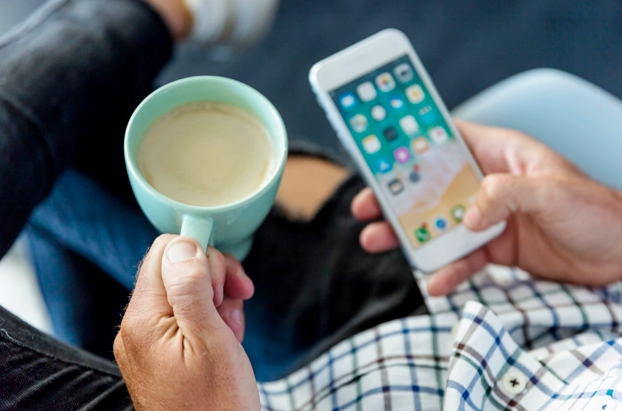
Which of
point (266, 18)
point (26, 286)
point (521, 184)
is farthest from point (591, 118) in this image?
point (26, 286)

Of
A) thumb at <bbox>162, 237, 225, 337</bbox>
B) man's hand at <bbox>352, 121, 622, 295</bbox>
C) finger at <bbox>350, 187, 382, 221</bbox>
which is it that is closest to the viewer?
thumb at <bbox>162, 237, 225, 337</bbox>

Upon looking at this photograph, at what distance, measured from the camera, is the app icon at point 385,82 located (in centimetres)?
62

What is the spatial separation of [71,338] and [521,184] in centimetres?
51

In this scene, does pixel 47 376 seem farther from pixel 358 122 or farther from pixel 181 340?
pixel 358 122

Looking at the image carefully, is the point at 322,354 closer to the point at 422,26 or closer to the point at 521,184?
the point at 521,184

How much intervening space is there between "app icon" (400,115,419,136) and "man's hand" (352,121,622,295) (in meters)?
0.07

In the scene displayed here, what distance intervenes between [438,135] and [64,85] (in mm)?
402

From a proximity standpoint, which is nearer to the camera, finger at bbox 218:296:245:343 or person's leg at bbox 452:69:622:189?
finger at bbox 218:296:245:343

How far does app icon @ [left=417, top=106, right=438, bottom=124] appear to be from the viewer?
641 millimetres

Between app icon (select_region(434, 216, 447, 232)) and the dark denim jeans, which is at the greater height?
the dark denim jeans

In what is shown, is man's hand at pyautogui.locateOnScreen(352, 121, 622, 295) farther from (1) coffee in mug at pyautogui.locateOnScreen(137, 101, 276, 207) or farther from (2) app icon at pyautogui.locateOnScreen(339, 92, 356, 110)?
(1) coffee in mug at pyautogui.locateOnScreen(137, 101, 276, 207)

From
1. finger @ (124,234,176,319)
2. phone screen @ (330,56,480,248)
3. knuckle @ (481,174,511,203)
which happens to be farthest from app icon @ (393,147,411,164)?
finger @ (124,234,176,319)

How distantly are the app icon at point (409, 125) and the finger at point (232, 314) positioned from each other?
0.28 m

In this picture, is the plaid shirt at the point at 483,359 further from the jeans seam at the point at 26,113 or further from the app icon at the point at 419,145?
the jeans seam at the point at 26,113
